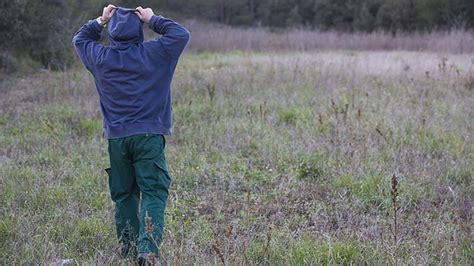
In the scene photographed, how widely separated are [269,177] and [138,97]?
8.18 feet

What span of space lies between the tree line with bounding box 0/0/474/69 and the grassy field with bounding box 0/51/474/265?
17.6 ft

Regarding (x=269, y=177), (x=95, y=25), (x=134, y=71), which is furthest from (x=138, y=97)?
(x=269, y=177)

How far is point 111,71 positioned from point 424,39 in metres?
17.5

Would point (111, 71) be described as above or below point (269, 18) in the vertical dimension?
above

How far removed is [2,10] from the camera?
43.3ft

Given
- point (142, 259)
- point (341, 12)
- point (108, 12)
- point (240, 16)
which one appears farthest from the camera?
point (240, 16)

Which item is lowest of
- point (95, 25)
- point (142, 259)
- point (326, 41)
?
point (326, 41)

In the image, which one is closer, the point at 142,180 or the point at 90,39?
the point at 142,180

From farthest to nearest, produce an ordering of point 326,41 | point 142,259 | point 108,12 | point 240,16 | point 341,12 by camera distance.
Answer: point 240,16 → point 341,12 → point 326,41 → point 108,12 → point 142,259

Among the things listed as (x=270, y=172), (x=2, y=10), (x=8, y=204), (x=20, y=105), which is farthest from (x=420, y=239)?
(x=2, y=10)

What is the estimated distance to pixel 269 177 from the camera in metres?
5.71

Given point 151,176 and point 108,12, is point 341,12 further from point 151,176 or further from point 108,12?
point 151,176

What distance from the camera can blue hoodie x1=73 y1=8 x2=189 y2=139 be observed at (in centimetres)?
353

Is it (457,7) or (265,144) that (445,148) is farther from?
(457,7)
